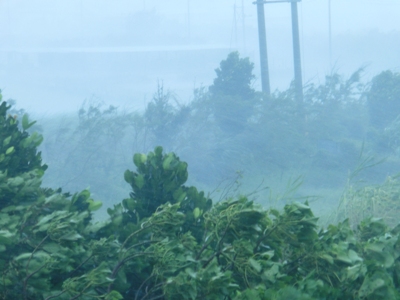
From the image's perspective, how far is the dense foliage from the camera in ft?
4.73

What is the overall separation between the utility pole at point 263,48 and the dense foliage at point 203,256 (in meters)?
1.36

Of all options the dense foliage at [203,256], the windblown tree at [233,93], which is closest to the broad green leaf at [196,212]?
the dense foliage at [203,256]

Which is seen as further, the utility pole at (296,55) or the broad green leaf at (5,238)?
the utility pole at (296,55)

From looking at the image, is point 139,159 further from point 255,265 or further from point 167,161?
point 255,265

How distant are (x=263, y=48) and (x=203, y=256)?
175cm

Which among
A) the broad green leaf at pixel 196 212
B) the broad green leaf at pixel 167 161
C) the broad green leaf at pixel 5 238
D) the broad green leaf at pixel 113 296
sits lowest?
the broad green leaf at pixel 113 296

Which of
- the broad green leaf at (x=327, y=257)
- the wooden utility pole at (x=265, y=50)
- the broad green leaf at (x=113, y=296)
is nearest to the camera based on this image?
the broad green leaf at (x=113, y=296)

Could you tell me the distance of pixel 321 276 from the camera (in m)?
1.60

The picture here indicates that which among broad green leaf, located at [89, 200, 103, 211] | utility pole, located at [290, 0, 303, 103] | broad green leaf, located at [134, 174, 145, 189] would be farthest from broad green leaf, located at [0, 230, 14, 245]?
utility pole, located at [290, 0, 303, 103]

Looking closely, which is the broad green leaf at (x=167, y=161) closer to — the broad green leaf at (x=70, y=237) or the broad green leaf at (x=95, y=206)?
the broad green leaf at (x=95, y=206)

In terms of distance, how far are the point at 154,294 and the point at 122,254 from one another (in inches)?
8.5

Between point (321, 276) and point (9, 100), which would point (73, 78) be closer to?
point (9, 100)

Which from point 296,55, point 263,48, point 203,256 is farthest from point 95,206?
point 296,55

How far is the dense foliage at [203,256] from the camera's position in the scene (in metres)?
1.44
